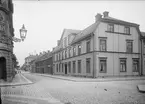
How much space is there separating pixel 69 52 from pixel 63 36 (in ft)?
22.5

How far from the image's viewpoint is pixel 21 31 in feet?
33.3

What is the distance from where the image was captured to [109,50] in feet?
77.4

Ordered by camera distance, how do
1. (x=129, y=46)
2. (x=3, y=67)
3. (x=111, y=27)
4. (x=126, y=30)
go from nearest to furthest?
(x=3, y=67) < (x=111, y=27) < (x=126, y=30) < (x=129, y=46)

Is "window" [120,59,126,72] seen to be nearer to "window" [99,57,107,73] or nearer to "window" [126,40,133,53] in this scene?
"window" [126,40,133,53]

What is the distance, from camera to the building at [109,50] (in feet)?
74.8

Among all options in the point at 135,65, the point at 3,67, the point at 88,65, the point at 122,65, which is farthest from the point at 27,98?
the point at 135,65

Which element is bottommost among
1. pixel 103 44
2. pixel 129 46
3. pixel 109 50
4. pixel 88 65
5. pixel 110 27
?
pixel 88 65

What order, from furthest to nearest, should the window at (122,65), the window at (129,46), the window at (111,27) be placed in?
the window at (129,46) → the window at (122,65) → the window at (111,27)

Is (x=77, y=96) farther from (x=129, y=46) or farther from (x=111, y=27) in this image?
(x=129, y=46)

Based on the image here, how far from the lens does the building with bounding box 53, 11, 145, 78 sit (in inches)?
898

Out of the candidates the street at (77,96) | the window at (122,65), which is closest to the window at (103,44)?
the window at (122,65)

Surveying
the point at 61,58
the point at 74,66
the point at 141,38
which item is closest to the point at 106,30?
the point at 141,38

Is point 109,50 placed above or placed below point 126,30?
below

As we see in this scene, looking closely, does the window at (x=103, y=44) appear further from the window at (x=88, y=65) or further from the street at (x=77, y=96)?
the street at (x=77, y=96)
